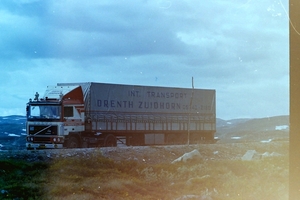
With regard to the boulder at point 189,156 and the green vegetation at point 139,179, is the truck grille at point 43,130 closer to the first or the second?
the green vegetation at point 139,179

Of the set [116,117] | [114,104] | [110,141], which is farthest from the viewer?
[114,104]

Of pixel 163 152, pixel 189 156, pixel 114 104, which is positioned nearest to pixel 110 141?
pixel 114 104

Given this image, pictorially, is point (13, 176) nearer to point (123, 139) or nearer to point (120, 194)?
point (120, 194)

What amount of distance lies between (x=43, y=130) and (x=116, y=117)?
10.2 feet

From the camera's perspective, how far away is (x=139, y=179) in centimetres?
881

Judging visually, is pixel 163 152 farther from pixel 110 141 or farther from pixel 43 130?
pixel 43 130

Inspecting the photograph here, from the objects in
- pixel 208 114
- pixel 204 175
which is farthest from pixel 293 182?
pixel 208 114

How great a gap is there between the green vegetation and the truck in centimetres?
155

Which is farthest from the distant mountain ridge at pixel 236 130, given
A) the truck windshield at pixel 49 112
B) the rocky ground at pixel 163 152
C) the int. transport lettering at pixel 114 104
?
the int. transport lettering at pixel 114 104

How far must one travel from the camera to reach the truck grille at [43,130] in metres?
11.1

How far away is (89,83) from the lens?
9.85 meters

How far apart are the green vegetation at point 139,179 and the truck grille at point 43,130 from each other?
232cm

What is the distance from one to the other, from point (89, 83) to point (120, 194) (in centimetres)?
247

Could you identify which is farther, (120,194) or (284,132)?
(284,132)
